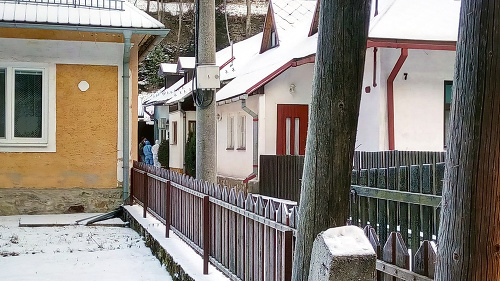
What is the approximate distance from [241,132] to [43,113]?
930cm

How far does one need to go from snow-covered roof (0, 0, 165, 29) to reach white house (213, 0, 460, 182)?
458cm

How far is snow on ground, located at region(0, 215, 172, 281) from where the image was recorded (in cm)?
688

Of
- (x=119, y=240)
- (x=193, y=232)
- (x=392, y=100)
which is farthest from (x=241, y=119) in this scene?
(x=193, y=232)

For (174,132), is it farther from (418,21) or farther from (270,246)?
(270,246)

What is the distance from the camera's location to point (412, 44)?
42.0 feet

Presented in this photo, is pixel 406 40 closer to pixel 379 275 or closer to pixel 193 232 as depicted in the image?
pixel 193 232

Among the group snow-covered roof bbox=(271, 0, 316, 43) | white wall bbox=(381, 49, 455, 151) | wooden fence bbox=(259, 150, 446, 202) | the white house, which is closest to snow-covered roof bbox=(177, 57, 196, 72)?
snow-covered roof bbox=(271, 0, 316, 43)

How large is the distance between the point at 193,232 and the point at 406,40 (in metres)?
7.66

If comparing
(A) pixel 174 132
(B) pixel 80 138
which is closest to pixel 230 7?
(A) pixel 174 132

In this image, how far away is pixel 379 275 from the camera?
2938 millimetres

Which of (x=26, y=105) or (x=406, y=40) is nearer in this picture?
(x=26, y=105)

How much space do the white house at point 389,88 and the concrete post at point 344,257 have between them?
35.4ft

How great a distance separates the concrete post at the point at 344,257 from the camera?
2160mm

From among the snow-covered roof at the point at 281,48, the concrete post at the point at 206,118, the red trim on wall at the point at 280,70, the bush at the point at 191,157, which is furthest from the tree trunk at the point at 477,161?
the bush at the point at 191,157
